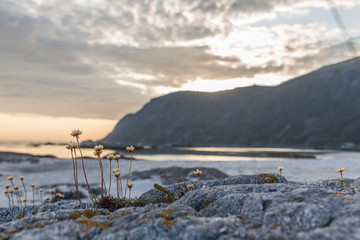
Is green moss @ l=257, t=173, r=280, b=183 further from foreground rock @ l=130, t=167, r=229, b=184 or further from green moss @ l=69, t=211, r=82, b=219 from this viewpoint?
foreground rock @ l=130, t=167, r=229, b=184

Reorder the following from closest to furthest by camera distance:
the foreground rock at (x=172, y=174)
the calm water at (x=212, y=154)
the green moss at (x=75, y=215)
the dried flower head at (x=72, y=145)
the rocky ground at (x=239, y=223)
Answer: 1. the rocky ground at (x=239, y=223)
2. the green moss at (x=75, y=215)
3. the dried flower head at (x=72, y=145)
4. the foreground rock at (x=172, y=174)
5. the calm water at (x=212, y=154)

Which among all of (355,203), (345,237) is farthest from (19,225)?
(355,203)

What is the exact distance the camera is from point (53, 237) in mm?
2533

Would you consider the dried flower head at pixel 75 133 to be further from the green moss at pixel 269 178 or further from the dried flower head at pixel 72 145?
the green moss at pixel 269 178

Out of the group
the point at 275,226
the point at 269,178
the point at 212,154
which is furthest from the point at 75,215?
the point at 212,154

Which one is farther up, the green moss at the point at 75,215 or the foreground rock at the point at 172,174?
the green moss at the point at 75,215

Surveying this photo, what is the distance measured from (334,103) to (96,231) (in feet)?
688

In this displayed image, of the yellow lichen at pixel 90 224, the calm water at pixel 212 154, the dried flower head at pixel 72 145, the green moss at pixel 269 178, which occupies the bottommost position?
the calm water at pixel 212 154

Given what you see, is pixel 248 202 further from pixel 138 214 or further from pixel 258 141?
pixel 258 141

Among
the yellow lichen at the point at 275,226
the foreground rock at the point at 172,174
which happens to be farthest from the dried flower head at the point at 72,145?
the foreground rock at the point at 172,174

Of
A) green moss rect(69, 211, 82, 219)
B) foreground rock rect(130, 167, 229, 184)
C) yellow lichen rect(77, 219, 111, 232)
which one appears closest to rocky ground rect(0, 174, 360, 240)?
yellow lichen rect(77, 219, 111, 232)

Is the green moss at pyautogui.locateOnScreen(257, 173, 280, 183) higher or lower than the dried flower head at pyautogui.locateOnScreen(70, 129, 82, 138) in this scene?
lower

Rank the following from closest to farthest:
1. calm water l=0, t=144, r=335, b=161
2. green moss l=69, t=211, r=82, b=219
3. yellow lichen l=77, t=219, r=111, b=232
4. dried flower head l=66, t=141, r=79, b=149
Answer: yellow lichen l=77, t=219, r=111, b=232 → green moss l=69, t=211, r=82, b=219 → dried flower head l=66, t=141, r=79, b=149 → calm water l=0, t=144, r=335, b=161

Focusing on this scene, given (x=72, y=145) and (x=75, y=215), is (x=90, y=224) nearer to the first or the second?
(x=75, y=215)
